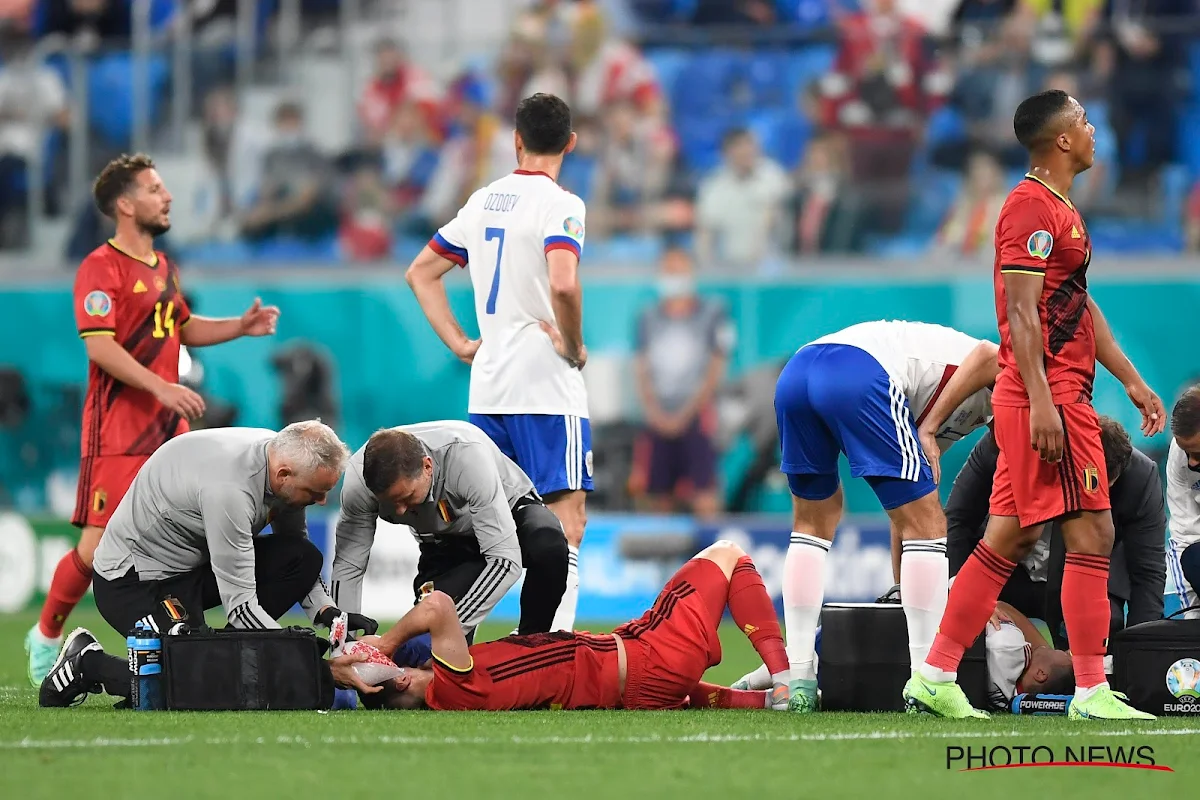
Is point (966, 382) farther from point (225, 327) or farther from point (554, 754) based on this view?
point (225, 327)

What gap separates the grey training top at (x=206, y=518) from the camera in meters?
6.51

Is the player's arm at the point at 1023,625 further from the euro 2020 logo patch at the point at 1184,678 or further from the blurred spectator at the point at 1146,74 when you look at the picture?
the blurred spectator at the point at 1146,74

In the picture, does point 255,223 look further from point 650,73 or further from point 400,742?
point 400,742

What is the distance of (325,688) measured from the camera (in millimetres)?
Answer: 6566

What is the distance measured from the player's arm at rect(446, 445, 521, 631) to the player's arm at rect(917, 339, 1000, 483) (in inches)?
64.3

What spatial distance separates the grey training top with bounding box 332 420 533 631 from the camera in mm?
6641

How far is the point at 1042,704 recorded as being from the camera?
6.52m

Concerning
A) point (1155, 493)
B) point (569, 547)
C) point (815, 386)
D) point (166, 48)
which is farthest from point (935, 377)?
point (166, 48)

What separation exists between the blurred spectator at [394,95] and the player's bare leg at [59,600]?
817 cm

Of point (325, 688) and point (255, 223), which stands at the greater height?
point (255, 223)

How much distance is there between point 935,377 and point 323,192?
366 inches

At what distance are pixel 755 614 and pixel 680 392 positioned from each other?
6.35m
